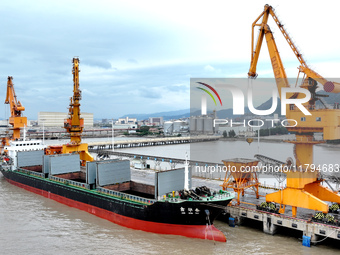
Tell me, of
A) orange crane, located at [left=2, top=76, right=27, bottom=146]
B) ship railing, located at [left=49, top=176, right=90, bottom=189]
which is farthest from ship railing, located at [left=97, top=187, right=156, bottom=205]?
orange crane, located at [left=2, top=76, right=27, bottom=146]

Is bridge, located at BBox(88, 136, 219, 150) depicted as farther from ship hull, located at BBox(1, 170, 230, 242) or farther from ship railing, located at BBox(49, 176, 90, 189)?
ship hull, located at BBox(1, 170, 230, 242)

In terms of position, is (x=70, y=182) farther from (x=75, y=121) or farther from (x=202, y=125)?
(x=202, y=125)

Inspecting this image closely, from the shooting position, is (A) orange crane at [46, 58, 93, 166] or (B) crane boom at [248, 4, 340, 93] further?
(A) orange crane at [46, 58, 93, 166]

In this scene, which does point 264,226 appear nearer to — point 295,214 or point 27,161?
point 295,214

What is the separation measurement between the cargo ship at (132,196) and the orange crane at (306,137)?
11.5 feet

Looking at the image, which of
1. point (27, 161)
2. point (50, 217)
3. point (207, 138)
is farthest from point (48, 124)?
point (50, 217)

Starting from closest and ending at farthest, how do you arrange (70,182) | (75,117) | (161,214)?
(161,214), (70,182), (75,117)

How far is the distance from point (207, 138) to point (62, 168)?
52.7m

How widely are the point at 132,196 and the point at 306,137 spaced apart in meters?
11.4

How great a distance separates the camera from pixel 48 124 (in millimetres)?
166750

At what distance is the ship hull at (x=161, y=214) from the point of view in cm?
1617

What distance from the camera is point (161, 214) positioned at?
55.1 ft

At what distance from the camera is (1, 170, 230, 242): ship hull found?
1617 centimetres

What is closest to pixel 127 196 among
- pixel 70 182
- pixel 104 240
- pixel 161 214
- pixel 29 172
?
pixel 161 214
